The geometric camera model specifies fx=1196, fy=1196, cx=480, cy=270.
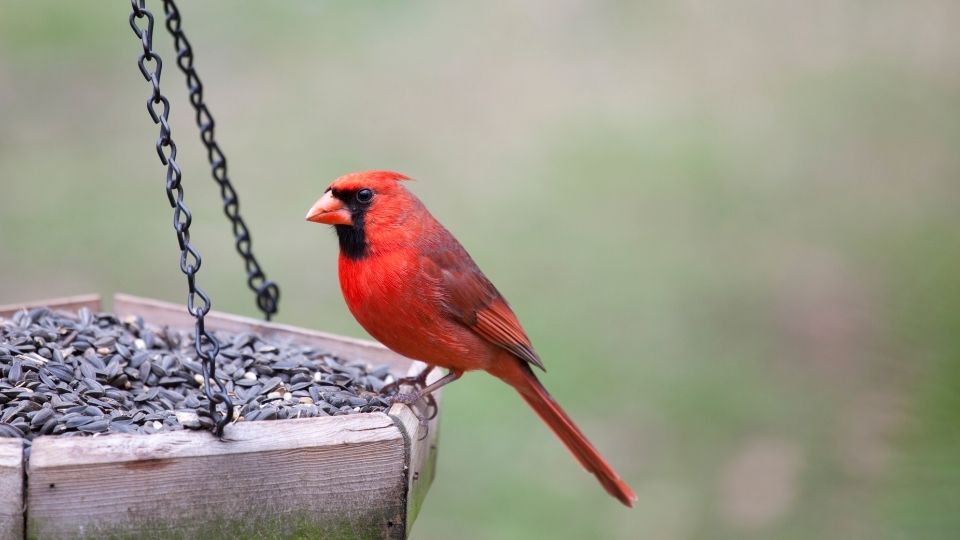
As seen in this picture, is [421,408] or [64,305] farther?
[64,305]

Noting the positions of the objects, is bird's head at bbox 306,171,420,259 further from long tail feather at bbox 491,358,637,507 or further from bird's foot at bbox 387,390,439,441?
long tail feather at bbox 491,358,637,507

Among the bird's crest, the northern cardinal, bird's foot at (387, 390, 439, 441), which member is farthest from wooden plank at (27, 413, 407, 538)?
the bird's crest

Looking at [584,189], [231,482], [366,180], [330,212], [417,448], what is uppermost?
[584,189]

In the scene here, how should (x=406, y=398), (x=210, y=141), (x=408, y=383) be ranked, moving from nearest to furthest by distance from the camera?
(x=406, y=398)
(x=408, y=383)
(x=210, y=141)

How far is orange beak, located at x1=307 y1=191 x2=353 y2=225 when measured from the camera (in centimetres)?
338

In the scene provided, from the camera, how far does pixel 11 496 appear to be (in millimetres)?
2494

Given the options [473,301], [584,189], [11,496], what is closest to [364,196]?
[473,301]

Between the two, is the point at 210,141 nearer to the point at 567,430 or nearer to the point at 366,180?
the point at 366,180

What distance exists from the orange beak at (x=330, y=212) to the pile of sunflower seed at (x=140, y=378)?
0.44 meters

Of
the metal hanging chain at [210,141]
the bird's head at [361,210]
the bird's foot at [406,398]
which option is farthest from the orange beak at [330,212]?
the bird's foot at [406,398]

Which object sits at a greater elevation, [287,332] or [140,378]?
[287,332]

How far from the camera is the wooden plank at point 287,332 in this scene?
3.82 m

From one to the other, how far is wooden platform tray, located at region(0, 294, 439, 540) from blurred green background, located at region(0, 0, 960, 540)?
2272 mm

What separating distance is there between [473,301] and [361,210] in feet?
1.42
